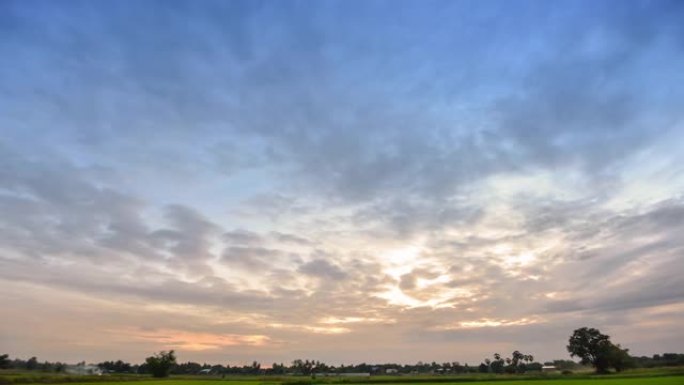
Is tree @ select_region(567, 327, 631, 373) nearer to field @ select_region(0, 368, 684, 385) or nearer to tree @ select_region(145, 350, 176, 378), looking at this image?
field @ select_region(0, 368, 684, 385)

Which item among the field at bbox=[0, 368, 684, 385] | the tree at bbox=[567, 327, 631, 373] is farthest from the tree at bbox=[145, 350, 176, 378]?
the tree at bbox=[567, 327, 631, 373]

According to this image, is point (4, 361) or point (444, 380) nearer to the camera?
point (444, 380)

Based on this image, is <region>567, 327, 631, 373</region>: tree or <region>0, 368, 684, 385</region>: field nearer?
<region>0, 368, 684, 385</region>: field

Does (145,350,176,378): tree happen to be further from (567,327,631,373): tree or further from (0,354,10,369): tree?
(567,327,631,373): tree

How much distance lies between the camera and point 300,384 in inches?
4060

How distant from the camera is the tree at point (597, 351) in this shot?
487 feet

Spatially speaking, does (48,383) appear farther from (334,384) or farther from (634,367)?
(634,367)

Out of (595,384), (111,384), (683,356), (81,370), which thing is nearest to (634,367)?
(683,356)

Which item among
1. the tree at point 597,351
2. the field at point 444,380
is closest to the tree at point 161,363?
the field at point 444,380

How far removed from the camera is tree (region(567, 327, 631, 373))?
14838 cm

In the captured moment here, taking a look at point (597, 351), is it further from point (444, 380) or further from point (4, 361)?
point (4, 361)

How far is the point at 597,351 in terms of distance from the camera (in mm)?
153625

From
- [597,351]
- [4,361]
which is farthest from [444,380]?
[4,361]

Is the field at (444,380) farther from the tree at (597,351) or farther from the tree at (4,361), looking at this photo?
the tree at (4,361)
